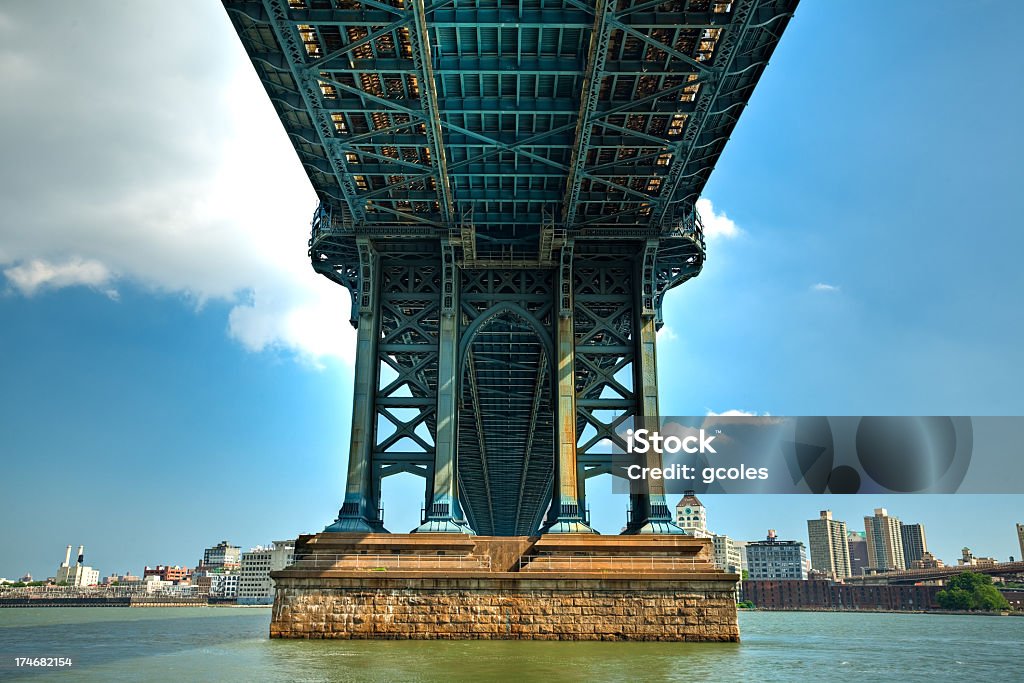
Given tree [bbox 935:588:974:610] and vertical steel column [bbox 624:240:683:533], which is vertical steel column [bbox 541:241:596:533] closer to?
vertical steel column [bbox 624:240:683:533]

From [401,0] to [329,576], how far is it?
20157 millimetres

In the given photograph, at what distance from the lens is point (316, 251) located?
41719 millimetres

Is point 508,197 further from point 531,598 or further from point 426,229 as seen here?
point 531,598

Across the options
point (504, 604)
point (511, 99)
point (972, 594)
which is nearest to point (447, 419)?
point (504, 604)

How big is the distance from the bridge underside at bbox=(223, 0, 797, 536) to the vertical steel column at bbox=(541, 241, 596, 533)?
9cm

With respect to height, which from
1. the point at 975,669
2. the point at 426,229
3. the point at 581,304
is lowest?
the point at 975,669

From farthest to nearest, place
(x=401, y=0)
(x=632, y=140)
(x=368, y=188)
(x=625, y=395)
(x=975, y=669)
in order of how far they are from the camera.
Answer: (x=625, y=395) < (x=368, y=188) < (x=632, y=140) < (x=975, y=669) < (x=401, y=0)

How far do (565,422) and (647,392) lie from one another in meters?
4.07

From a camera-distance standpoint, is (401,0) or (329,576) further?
(329,576)

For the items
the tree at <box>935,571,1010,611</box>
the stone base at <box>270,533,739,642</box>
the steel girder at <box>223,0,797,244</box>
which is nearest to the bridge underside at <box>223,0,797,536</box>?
the steel girder at <box>223,0,797,244</box>

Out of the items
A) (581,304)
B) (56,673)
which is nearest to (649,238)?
(581,304)

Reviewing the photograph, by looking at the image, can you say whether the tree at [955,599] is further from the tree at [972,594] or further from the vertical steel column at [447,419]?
the vertical steel column at [447,419]

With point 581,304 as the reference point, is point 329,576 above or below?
below

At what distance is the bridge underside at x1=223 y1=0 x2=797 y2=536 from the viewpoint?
2798cm
